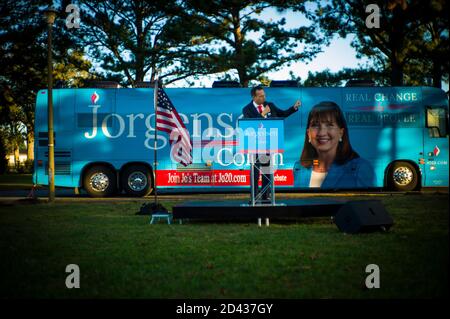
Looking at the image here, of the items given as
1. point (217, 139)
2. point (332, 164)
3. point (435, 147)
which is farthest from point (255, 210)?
point (435, 147)

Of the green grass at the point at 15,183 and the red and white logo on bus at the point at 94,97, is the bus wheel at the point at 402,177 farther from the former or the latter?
the green grass at the point at 15,183

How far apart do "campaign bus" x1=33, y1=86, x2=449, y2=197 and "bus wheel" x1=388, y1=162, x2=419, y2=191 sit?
0.04m

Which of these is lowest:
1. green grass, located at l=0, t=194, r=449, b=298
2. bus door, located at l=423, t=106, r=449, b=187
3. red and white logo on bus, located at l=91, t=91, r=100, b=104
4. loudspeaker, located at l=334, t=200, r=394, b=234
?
green grass, located at l=0, t=194, r=449, b=298

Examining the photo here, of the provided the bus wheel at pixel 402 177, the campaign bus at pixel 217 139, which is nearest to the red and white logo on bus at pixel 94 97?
the campaign bus at pixel 217 139

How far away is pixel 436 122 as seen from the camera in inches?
864

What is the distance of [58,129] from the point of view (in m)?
21.4

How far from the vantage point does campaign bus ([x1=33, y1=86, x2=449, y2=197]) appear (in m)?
21.4

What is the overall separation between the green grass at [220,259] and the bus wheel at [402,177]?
28.1 feet

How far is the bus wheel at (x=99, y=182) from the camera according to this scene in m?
21.3

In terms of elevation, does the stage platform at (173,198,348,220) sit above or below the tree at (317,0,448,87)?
below

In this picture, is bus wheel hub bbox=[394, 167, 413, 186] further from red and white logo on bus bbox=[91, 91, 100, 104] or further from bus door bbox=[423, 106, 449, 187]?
red and white logo on bus bbox=[91, 91, 100, 104]

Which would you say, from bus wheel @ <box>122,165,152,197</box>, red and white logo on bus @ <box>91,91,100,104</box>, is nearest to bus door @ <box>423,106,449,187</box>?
bus wheel @ <box>122,165,152,197</box>

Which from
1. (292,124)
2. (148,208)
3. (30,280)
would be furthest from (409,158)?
(30,280)

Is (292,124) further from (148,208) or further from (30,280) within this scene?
(30,280)
